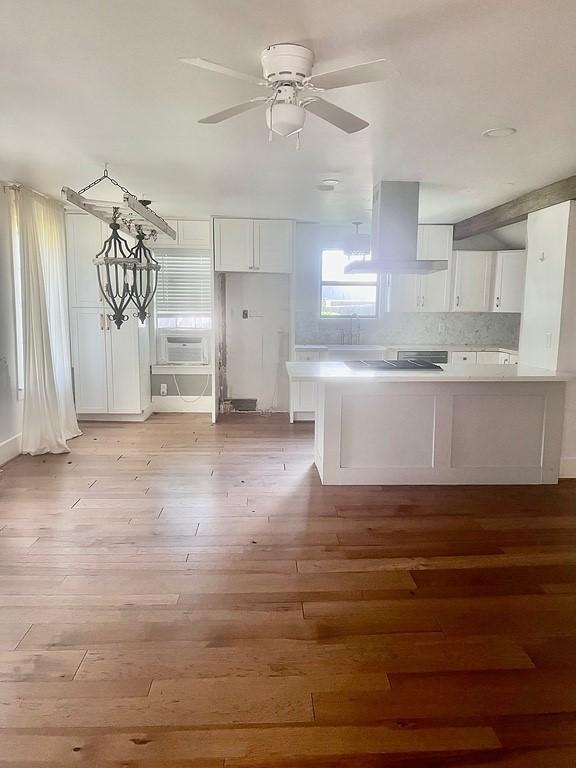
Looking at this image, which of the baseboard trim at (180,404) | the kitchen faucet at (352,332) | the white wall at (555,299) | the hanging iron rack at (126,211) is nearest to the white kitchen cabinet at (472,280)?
the kitchen faucet at (352,332)

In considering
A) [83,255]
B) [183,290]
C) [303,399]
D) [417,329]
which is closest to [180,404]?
[183,290]

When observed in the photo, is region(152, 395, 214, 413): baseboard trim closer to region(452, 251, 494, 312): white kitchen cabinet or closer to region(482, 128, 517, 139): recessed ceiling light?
region(452, 251, 494, 312): white kitchen cabinet

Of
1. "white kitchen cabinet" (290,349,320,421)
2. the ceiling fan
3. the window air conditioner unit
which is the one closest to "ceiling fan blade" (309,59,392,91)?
the ceiling fan

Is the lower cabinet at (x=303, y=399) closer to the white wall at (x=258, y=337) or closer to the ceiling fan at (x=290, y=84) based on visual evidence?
the white wall at (x=258, y=337)

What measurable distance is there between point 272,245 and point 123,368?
7.58ft

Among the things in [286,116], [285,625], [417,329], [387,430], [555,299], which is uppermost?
[286,116]

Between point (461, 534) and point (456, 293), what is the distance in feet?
12.5

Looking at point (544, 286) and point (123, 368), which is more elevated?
point (544, 286)

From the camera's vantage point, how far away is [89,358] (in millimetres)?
5844

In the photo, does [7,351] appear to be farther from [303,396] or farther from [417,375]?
[417,375]

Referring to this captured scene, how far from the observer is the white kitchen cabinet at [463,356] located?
6.05 m

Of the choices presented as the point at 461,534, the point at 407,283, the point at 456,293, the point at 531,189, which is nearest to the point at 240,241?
the point at 407,283

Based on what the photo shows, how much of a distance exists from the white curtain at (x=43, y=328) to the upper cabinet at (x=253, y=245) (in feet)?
5.79

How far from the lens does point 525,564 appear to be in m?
2.78
